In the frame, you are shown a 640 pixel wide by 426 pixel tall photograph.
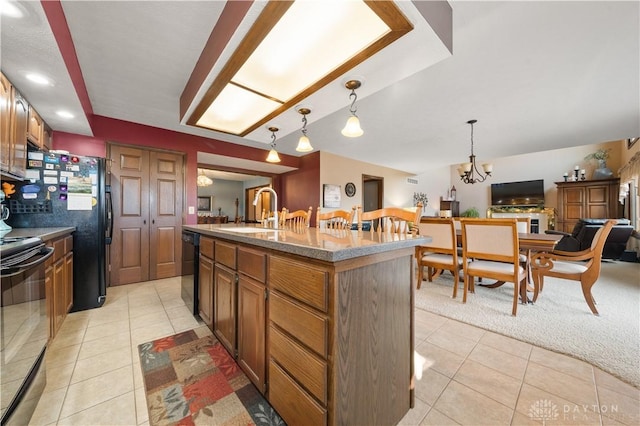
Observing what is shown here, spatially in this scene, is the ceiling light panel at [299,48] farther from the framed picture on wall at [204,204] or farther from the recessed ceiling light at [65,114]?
the framed picture on wall at [204,204]

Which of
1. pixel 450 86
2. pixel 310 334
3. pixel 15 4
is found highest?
pixel 450 86

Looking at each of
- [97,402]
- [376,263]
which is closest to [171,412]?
[97,402]

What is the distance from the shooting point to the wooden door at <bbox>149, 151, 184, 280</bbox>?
3684 millimetres

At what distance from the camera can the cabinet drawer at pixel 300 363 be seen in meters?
0.91

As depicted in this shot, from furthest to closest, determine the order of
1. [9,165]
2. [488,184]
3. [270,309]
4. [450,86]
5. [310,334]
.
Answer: [488,184], [450,86], [9,165], [270,309], [310,334]

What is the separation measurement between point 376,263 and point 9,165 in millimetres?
2883

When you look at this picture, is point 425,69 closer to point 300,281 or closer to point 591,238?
point 300,281

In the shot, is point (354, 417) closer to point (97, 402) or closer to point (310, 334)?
point (310, 334)

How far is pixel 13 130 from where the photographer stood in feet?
6.40

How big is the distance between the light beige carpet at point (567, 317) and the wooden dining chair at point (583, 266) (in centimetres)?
23

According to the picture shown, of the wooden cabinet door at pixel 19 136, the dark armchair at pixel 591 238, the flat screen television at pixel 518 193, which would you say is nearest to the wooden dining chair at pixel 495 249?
the dark armchair at pixel 591 238

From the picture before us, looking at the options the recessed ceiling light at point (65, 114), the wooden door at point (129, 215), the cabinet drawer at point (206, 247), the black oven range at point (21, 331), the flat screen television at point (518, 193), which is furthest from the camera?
the flat screen television at point (518, 193)

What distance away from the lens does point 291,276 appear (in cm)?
104

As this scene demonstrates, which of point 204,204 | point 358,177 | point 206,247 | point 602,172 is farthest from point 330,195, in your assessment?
point 602,172
